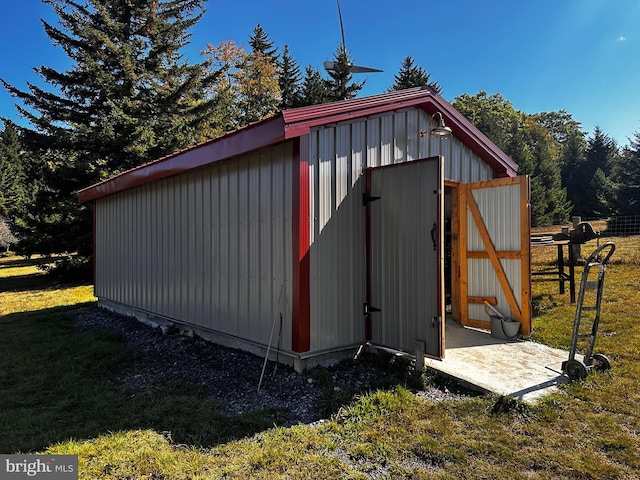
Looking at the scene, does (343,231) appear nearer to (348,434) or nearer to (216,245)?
(216,245)

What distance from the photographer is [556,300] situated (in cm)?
673

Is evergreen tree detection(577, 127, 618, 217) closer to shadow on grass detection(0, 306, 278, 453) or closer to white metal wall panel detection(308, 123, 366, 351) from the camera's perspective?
white metal wall panel detection(308, 123, 366, 351)

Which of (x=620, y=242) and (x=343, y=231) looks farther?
(x=620, y=242)

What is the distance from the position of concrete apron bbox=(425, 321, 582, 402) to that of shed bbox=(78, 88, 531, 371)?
1.19 ft

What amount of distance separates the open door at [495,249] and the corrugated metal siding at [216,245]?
109 inches

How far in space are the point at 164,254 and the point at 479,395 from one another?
→ 4918 millimetres

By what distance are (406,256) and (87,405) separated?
3.22m

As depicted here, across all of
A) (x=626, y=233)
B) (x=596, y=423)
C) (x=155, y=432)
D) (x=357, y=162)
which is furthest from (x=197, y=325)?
(x=626, y=233)

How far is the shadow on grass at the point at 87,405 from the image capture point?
2865 mm

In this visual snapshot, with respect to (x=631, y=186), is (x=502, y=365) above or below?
below

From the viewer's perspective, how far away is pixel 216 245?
498cm

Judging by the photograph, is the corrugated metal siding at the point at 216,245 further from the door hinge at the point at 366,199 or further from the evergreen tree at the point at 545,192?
the evergreen tree at the point at 545,192

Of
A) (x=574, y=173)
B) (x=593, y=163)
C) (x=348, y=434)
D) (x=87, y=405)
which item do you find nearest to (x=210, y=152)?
(x=87, y=405)

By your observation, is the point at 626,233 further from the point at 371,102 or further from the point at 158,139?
the point at 158,139
